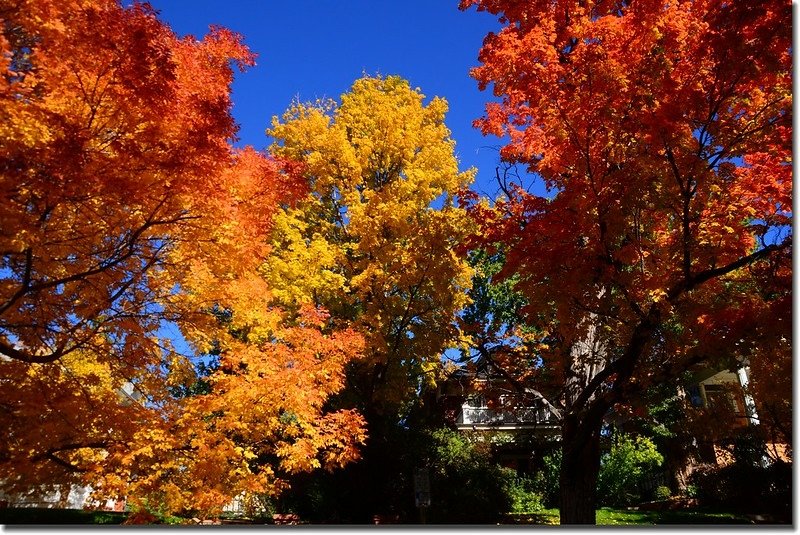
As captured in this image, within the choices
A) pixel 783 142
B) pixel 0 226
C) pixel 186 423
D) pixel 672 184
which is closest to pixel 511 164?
pixel 672 184

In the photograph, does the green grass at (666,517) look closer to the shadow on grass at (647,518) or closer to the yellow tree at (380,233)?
the shadow on grass at (647,518)

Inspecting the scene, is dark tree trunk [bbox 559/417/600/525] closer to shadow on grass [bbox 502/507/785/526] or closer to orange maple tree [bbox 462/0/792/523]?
orange maple tree [bbox 462/0/792/523]

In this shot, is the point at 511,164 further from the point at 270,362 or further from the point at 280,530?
the point at 280,530

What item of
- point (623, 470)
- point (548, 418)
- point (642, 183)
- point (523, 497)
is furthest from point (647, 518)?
point (642, 183)

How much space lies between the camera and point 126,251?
13.1 ft

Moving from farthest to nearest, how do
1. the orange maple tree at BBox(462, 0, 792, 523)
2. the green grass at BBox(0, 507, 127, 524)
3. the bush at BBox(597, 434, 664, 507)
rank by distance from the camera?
the bush at BBox(597, 434, 664, 507) → the green grass at BBox(0, 507, 127, 524) → the orange maple tree at BBox(462, 0, 792, 523)

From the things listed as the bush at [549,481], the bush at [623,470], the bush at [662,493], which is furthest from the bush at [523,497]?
the bush at [662,493]

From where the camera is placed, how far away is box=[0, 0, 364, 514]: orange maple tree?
132 inches

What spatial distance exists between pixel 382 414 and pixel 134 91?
6.73 meters

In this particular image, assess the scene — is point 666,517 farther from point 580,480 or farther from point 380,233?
point 380,233

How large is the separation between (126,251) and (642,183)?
4139 mm

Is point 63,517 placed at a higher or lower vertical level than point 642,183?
lower

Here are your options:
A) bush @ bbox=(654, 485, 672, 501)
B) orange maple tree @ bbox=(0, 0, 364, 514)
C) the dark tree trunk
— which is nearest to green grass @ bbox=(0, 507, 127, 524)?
orange maple tree @ bbox=(0, 0, 364, 514)

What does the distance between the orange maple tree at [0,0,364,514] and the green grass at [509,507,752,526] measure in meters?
6.14
